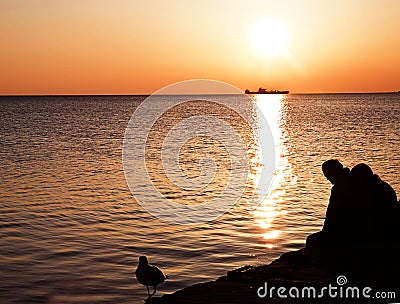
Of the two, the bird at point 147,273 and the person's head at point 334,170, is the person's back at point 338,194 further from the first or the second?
the bird at point 147,273

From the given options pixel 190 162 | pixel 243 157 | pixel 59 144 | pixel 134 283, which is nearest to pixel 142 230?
pixel 134 283

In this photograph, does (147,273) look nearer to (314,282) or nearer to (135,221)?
(314,282)

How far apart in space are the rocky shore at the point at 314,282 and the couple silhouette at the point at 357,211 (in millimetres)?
388

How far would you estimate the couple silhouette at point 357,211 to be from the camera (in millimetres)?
10367

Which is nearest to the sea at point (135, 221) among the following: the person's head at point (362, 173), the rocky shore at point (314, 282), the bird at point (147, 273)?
the bird at point (147, 273)

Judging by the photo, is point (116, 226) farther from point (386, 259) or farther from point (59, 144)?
point (59, 144)

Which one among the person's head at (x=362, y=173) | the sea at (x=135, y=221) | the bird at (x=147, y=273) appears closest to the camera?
the person's head at (x=362, y=173)

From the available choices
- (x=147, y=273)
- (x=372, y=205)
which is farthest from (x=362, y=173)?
(x=147, y=273)

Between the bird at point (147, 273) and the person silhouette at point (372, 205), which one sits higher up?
the person silhouette at point (372, 205)

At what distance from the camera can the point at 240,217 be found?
22891 mm

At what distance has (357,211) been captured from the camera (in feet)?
34.2

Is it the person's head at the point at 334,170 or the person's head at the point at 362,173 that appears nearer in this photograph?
the person's head at the point at 362,173

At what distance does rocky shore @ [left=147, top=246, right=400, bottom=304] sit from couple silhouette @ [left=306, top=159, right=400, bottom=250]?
39 centimetres

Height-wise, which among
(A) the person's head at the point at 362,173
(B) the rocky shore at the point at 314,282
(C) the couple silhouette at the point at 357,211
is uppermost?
(A) the person's head at the point at 362,173
